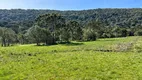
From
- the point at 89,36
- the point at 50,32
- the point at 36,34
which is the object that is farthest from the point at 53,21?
the point at 89,36

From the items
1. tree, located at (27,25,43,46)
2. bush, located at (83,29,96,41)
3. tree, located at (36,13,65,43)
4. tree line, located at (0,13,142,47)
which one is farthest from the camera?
bush, located at (83,29,96,41)

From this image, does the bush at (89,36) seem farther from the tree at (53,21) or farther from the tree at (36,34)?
the tree at (36,34)

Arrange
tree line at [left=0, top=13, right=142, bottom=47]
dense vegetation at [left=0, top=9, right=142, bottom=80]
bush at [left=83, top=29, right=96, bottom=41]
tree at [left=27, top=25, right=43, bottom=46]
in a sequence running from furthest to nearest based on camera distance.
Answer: bush at [left=83, top=29, right=96, bottom=41] < tree line at [left=0, top=13, right=142, bottom=47] < tree at [left=27, top=25, right=43, bottom=46] < dense vegetation at [left=0, top=9, right=142, bottom=80]

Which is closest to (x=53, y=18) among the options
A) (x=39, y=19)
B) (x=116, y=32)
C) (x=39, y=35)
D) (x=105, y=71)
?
(x=39, y=19)

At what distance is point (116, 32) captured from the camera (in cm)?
14000

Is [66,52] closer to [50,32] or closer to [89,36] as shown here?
[50,32]

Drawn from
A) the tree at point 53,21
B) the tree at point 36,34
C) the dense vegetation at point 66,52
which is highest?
the tree at point 53,21

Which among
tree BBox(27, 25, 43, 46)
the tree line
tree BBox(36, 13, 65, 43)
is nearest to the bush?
the tree line

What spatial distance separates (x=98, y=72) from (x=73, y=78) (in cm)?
354

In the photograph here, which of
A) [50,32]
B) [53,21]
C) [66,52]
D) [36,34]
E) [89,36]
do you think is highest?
Result: [53,21]

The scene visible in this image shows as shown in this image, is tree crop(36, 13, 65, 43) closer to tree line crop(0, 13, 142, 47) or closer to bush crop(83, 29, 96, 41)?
tree line crop(0, 13, 142, 47)

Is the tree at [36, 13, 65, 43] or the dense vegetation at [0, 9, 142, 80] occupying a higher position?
the tree at [36, 13, 65, 43]

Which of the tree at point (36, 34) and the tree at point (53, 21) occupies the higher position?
the tree at point (53, 21)

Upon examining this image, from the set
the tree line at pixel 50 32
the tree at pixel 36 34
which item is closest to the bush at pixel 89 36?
the tree line at pixel 50 32
